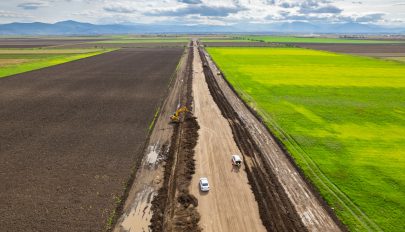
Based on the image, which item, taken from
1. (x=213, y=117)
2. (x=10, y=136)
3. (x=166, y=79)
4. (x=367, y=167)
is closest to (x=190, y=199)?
(x=367, y=167)

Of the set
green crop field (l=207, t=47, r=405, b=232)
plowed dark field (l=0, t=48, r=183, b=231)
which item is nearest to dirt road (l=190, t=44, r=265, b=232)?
green crop field (l=207, t=47, r=405, b=232)

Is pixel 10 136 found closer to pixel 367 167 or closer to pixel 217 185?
pixel 217 185

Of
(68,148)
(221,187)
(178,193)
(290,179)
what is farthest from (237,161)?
(68,148)

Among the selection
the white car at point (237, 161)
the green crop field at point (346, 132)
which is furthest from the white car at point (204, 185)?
the green crop field at point (346, 132)

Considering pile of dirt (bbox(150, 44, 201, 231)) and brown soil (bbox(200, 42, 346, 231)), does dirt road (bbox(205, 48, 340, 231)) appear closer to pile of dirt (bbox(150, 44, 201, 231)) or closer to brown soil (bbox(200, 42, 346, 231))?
brown soil (bbox(200, 42, 346, 231))

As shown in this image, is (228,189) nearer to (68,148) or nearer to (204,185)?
(204,185)
